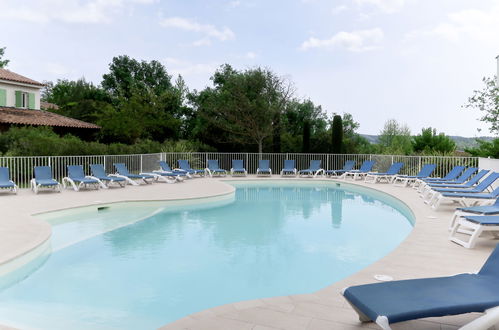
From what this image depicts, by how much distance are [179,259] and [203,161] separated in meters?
15.1

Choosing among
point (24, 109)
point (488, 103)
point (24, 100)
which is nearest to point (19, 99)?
point (24, 100)

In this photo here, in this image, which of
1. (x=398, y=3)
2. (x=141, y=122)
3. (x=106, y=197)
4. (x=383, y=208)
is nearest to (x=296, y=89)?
(x=398, y=3)

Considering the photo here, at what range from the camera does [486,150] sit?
2005 centimetres

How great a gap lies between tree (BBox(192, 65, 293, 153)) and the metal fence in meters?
1.29

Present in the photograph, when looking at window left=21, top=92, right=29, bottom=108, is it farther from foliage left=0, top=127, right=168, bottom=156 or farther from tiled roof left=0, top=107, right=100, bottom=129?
foliage left=0, top=127, right=168, bottom=156

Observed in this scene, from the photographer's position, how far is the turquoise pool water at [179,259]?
14.8ft

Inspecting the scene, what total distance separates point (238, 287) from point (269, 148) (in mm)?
18053

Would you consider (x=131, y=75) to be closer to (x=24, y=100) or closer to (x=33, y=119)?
(x=24, y=100)

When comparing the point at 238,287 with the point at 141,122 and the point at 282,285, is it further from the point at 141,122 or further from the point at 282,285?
the point at 141,122

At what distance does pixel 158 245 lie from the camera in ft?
24.0

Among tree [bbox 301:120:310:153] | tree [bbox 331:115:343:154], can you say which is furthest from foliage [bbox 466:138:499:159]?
tree [bbox 301:120:310:153]

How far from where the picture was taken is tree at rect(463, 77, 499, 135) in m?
23.7

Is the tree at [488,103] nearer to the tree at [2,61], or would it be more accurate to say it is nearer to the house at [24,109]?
the house at [24,109]

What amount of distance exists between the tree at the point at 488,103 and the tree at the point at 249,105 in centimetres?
1145
